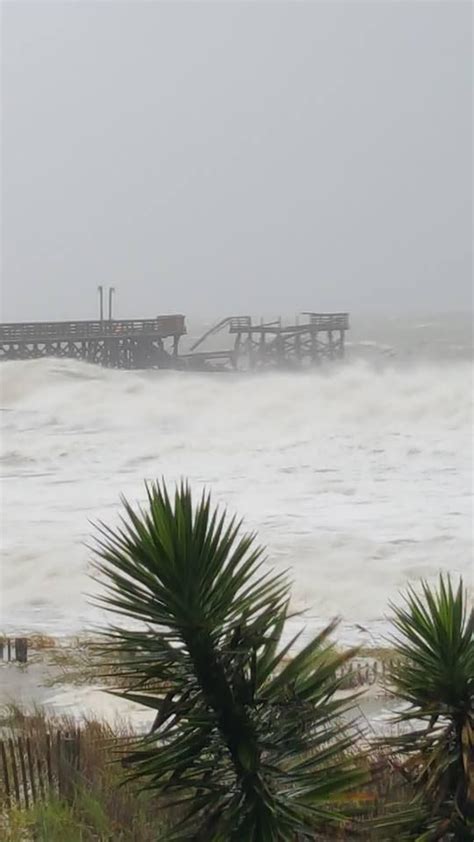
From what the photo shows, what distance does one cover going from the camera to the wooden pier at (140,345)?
4297 cm

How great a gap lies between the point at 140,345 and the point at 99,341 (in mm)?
2043

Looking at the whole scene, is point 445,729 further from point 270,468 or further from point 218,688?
point 270,468

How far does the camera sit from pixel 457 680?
2729 mm

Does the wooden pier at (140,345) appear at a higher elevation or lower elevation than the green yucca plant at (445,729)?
higher

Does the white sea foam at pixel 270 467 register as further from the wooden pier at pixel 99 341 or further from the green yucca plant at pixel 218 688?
the green yucca plant at pixel 218 688

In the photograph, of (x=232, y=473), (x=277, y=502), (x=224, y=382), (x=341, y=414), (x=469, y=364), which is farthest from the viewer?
(x=469, y=364)

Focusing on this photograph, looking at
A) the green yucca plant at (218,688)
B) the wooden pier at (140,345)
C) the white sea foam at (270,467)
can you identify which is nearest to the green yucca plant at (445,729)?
the green yucca plant at (218,688)

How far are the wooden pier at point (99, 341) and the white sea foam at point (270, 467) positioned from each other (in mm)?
2834

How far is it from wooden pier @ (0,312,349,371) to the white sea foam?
9.62 ft

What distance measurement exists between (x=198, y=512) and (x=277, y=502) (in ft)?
51.7

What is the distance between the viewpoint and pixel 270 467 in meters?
22.2

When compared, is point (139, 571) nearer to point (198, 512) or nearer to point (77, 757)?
point (198, 512)

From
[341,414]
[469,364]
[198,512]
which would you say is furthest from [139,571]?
[469,364]

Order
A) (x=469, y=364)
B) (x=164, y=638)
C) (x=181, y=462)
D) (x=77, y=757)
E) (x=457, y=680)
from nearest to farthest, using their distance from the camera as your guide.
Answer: (x=164, y=638) → (x=457, y=680) → (x=77, y=757) → (x=181, y=462) → (x=469, y=364)
